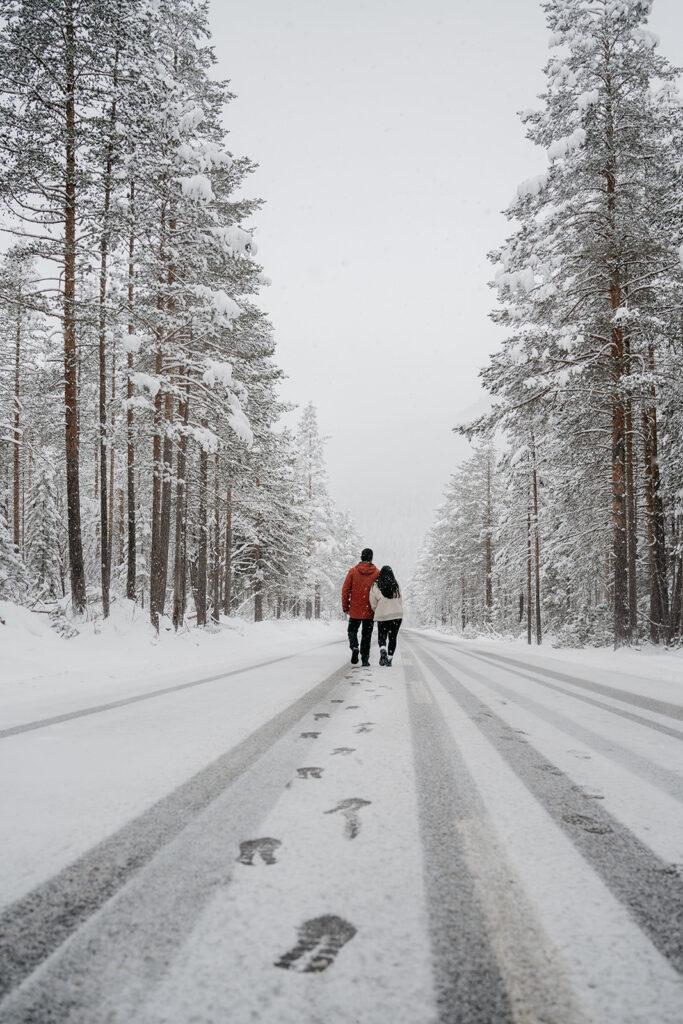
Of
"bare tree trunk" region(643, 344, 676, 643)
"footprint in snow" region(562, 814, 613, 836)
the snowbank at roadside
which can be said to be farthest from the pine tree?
"footprint in snow" region(562, 814, 613, 836)

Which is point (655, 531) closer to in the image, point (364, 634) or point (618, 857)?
point (364, 634)

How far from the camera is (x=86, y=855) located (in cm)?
163

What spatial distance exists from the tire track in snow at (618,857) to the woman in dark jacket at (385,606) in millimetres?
5430

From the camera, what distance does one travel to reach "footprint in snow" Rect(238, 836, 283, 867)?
62.9 inches

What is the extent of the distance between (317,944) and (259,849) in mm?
565

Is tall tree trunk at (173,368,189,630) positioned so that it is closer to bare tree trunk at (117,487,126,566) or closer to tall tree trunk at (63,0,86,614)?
tall tree trunk at (63,0,86,614)

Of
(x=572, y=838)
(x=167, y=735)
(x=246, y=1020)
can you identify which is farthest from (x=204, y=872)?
(x=167, y=735)

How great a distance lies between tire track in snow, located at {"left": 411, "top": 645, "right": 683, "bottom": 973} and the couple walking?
18.0ft

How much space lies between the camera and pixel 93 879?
1.48 m

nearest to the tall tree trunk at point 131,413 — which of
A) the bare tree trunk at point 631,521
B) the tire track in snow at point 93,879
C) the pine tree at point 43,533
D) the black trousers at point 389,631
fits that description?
the black trousers at point 389,631

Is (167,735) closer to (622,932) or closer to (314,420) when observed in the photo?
(622,932)

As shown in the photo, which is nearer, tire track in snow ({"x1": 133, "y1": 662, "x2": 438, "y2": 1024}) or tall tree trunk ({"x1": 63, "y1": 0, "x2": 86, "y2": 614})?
tire track in snow ({"x1": 133, "y1": 662, "x2": 438, "y2": 1024})

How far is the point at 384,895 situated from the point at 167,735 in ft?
7.58

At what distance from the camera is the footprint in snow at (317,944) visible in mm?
1081
